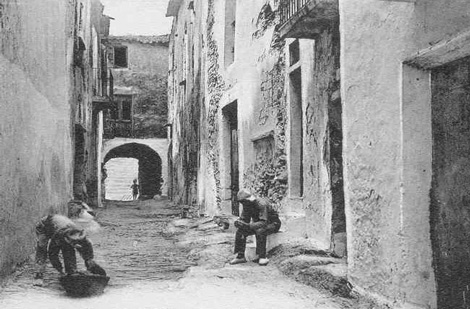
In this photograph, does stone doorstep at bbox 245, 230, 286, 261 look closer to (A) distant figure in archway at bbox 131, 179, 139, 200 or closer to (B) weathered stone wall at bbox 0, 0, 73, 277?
(B) weathered stone wall at bbox 0, 0, 73, 277

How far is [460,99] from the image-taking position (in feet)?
12.8

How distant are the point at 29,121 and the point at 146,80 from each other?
22.8 m

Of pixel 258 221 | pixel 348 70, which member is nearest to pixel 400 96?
pixel 348 70

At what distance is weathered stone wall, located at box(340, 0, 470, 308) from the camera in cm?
424

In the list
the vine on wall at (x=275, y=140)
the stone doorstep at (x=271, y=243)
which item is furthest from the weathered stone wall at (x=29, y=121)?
the vine on wall at (x=275, y=140)

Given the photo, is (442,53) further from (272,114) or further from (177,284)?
(272,114)

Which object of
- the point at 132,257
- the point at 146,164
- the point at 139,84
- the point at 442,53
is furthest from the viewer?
the point at 146,164

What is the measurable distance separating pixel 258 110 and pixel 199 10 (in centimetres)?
716

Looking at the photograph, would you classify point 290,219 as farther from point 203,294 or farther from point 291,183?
point 203,294

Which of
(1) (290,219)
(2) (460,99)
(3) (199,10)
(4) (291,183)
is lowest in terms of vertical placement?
(1) (290,219)

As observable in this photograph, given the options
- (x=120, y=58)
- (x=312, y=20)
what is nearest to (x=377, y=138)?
(x=312, y=20)

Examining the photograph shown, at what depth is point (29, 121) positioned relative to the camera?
24.7 ft

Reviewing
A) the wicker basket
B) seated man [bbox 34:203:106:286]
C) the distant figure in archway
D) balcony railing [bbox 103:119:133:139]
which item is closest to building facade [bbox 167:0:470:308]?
the wicker basket

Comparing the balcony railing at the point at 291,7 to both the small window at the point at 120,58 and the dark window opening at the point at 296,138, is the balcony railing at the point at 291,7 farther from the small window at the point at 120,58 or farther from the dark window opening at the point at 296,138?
the small window at the point at 120,58
